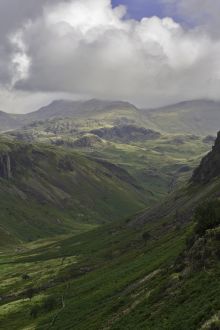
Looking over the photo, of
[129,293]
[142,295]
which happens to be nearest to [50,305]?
[129,293]

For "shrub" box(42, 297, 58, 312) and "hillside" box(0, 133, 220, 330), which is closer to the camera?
"hillside" box(0, 133, 220, 330)

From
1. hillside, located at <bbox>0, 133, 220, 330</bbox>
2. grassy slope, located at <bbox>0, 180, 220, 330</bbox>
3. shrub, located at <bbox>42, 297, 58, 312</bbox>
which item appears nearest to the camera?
hillside, located at <bbox>0, 133, 220, 330</bbox>

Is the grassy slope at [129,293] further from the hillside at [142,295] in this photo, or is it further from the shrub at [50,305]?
the shrub at [50,305]

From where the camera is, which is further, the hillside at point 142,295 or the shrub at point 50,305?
the shrub at point 50,305

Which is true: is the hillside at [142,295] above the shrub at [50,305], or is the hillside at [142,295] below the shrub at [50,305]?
above

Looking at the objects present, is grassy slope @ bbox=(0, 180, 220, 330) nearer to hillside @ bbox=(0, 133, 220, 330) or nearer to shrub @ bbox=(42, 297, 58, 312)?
hillside @ bbox=(0, 133, 220, 330)

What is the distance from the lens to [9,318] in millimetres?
123500

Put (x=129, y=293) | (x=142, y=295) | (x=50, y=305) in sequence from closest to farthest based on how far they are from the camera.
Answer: (x=142, y=295)
(x=129, y=293)
(x=50, y=305)

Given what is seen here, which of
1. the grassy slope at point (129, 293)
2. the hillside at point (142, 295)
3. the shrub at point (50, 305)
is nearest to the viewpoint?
the hillside at point (142, 295)

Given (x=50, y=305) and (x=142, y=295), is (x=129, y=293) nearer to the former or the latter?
(x=142, y=295)

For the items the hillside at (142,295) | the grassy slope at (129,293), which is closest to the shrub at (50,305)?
the hillside at (142,295)

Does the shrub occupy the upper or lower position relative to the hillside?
lower

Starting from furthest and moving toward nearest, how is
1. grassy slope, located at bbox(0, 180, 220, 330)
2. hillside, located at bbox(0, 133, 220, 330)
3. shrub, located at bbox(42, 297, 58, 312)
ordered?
1. shrub, located at bbox(42, 297, 58, 312)
2. grassy slope, located at bbox(0, 180, 220, 330)
3. hillside, located at bbox(0, 133, 220, 330)

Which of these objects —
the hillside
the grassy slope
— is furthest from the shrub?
the grassy slope
